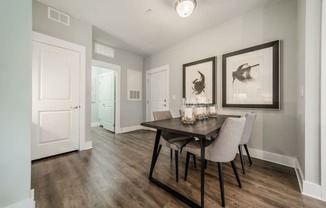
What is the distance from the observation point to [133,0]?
2117mm

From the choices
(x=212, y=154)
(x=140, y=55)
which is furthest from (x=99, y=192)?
(x=140, y=55)

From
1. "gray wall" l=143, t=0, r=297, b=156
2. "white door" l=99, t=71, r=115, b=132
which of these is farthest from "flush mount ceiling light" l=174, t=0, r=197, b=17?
"white door" l=99, t=71, r=115, b=132

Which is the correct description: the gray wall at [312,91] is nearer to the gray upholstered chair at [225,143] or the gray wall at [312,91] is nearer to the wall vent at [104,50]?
the gray upholstered chair at [225,143]

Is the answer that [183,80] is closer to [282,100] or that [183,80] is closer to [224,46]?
[224,46]

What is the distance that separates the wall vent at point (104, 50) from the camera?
11.8 feet

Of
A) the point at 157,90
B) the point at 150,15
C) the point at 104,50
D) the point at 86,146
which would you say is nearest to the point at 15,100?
the point at 86,146

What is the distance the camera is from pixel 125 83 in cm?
430

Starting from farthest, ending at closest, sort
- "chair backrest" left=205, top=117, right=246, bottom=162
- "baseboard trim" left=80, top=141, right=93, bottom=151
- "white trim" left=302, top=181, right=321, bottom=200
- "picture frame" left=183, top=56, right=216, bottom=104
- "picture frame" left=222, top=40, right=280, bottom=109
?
"picture frame" left=183, top=56, right=216, bottom=104 < "baseboard trim" left=80, top=141, right=93, bottom=151 < "picture frame" left=222, top=40, right=280, bottom=109 < "white trim" left=302, top=181, right=321, bottom=200 < "chair backrest" left=205, top=117, right=246, bottom=162

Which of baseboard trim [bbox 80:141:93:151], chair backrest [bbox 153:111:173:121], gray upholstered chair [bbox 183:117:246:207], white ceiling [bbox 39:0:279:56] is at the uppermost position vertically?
white ceiling [bbox 39:0:279:56]

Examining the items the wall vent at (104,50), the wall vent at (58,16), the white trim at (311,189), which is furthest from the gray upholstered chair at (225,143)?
the wall vent at (104,50)

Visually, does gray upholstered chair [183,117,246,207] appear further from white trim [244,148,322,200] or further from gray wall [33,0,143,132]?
gray wall [33,0,143,132]

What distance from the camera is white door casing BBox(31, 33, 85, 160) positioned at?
2238 millimetres

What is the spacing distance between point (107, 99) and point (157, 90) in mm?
1799

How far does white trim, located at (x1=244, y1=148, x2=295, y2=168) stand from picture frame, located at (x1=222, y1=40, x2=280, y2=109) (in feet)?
2.57
